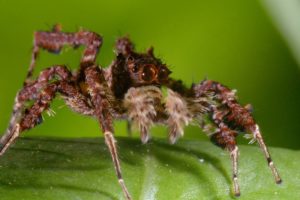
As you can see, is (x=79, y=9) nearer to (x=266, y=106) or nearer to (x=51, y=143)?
(x=266, y=106)

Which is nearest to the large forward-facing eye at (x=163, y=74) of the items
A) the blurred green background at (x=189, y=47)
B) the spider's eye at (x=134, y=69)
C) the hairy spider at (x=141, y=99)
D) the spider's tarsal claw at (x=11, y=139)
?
the hairy spider at (x=141, y=99)

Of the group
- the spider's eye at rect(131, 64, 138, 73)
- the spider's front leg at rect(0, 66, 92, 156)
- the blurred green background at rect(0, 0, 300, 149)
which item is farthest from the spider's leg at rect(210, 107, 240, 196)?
the blurred green background at rect(0, 0, 300, 149)

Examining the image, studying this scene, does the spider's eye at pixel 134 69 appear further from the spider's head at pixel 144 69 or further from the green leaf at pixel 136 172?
the green leaf at pixel 136 172

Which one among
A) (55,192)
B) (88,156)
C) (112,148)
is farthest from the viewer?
(88,156)

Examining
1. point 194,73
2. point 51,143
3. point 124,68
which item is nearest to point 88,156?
point 51,143

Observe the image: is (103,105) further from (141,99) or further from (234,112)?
(234,112)
